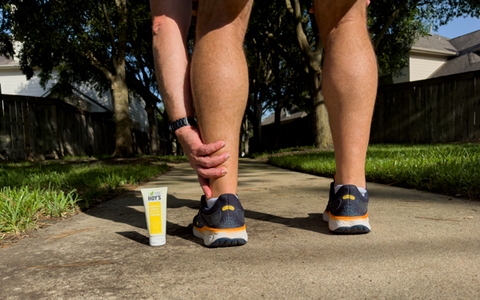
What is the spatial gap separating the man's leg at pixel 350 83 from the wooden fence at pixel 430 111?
8.58 metres

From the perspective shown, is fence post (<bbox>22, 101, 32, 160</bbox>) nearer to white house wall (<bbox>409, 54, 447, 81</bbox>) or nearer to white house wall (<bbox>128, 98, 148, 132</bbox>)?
white house wall (<bbox>128, 98, 148, 132</bbox>)

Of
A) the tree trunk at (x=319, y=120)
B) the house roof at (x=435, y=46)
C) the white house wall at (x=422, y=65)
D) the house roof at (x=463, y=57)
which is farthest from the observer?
the white house wall at (x=422, y=65)

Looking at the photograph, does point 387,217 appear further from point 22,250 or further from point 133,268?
point 22,250

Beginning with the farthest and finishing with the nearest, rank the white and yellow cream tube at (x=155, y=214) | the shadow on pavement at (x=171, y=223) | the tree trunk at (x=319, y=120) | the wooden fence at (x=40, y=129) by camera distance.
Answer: the tree trunk at (x=319, y=120), the wooden fence at (x=40, y=129), the shadow on pavement at (x=171, y=223), the white and yellow cream tube at (x=155, y=214)

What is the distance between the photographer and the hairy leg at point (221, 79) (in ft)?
4.45

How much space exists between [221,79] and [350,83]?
635mm

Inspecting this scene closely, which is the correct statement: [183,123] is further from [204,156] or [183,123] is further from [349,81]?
[349,81]

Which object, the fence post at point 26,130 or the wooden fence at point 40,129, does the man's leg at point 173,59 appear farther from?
the fence post at point 26,130

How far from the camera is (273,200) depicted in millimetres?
2127

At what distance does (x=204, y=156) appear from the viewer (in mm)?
1352

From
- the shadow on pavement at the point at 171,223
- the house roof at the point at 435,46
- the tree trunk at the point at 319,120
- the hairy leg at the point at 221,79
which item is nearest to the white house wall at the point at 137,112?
the tree trunk at the point at 319,120

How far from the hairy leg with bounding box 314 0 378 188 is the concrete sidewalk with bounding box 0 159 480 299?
349mm

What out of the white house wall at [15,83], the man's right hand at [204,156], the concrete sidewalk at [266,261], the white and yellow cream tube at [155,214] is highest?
the white house wall at [15,83]

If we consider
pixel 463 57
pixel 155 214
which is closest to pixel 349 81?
pixel 155 214
